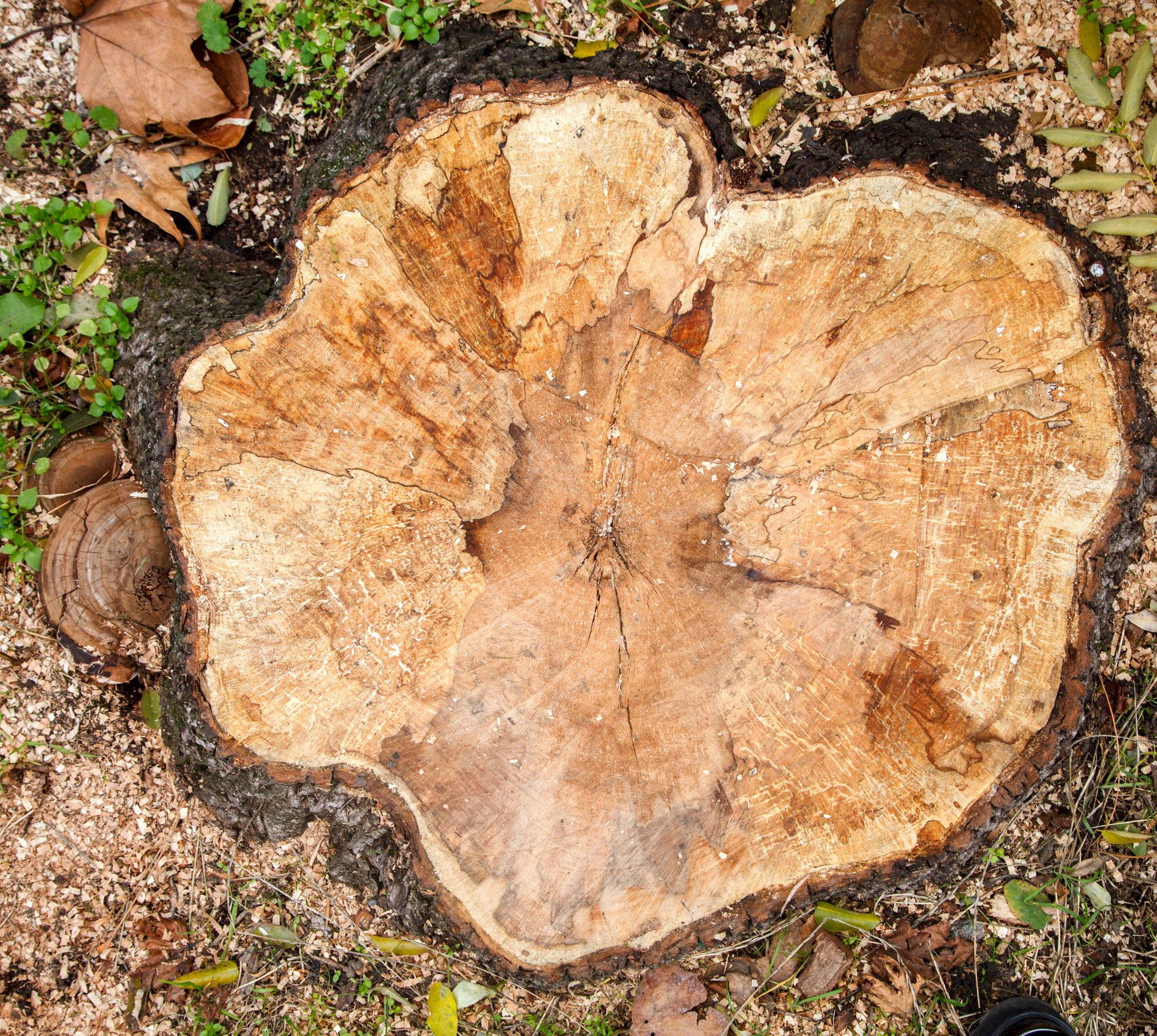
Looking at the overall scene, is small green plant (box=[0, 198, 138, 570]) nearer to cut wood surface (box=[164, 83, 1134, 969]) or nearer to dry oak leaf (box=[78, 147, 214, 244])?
dry oak leaf (box=[78, 147, 214, 244])

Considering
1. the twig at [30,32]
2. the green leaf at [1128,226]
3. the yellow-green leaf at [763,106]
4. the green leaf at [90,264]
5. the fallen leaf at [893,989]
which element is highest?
the twig at [30,32]

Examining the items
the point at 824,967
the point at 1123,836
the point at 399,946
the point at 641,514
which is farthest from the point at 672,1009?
the point at 641,514

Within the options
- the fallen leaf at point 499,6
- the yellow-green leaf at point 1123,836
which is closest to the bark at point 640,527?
the fallen leaf at point 499,6

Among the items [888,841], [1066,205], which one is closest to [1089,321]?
[1066,205]

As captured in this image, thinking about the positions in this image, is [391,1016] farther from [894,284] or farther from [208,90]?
[208,90]

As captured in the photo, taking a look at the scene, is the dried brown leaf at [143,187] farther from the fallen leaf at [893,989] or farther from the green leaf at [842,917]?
the fallen leaf at [893,989]
